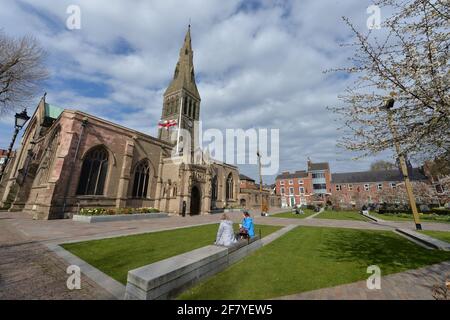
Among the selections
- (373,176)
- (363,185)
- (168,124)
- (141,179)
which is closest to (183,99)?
(168,124)

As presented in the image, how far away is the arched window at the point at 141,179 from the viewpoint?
25109 mm

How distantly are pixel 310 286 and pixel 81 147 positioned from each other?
77.0 ft

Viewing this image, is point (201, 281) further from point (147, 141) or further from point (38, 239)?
point (147, 141)

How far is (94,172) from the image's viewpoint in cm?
2105

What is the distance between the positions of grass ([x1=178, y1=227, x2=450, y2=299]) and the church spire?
44.5 m

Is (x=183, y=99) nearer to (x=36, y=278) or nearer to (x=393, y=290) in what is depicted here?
(x=36, y=278)

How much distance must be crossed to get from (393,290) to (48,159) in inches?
1186

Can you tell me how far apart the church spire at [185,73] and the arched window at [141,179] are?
25.5m

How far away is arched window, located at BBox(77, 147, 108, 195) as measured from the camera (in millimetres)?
20062

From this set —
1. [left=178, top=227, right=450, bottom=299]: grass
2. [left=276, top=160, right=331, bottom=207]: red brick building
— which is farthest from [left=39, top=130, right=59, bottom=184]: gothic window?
[left=276, top=160, right=331, bottom=207]: red brick building

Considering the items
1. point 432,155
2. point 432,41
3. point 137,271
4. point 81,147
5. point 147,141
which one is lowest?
point 137,271

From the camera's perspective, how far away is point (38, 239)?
28.6 ft

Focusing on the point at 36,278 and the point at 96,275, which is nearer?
the point at 36,278
